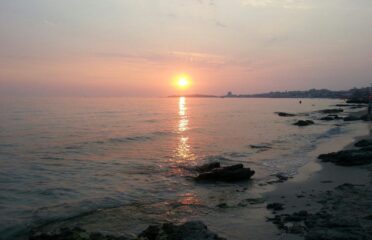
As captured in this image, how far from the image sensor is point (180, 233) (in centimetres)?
1008

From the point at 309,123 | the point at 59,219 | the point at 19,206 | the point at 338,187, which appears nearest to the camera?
the point at 59,219

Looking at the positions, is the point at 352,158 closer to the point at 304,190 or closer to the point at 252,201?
the point at 304,190

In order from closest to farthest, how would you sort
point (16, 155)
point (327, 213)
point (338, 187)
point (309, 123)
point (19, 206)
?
point (327, 213), point (19, 206), point (338, 187), point (16, 155), point (309, 123)

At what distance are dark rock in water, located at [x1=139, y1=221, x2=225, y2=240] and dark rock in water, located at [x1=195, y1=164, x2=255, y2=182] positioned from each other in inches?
344

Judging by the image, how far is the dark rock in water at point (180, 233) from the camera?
9.88m

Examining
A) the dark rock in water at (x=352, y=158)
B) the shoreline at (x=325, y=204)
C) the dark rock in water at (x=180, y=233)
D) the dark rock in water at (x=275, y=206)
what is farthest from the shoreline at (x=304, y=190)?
the dark rock in water at (x=180, y=233)

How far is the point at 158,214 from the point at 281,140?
Result: 2734 centimetres

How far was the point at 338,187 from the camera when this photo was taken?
16203 mm

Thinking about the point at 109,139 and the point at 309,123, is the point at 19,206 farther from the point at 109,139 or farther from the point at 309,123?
the point at 309,123

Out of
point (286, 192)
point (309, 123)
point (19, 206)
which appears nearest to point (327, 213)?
point (286, 192)

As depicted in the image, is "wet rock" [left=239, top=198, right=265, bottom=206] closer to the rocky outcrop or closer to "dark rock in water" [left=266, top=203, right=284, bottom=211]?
"dark rock in water" [left=266, top=203, right=284, bottom=211]

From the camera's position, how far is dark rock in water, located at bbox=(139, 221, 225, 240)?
9883 mm

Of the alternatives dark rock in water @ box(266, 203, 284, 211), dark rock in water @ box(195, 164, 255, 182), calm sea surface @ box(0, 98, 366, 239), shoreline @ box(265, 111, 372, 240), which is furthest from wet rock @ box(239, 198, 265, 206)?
dark rock in water @ box(195, 164, 255, 182)

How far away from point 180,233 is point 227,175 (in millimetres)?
9508
